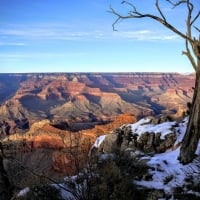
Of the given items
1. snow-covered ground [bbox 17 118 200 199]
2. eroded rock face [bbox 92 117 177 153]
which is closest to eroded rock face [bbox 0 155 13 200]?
snow-covered ground [bbox 17 118 200 199]

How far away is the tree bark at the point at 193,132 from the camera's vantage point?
12297 mm

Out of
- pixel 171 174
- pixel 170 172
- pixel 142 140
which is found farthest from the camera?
pixel 142 140

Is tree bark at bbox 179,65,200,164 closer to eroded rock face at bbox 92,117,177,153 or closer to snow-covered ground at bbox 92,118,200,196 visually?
snow-covered ground at bbox 92,118,200,196

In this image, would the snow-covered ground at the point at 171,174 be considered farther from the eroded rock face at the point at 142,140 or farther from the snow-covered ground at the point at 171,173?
the eroded rock face at the point at 142,140

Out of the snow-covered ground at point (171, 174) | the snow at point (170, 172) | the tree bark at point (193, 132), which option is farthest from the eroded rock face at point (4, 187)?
the tree bark at point (193, 132)

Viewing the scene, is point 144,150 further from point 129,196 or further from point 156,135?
point 129,196

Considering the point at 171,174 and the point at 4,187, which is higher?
the point at 171,174

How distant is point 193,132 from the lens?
12609mm

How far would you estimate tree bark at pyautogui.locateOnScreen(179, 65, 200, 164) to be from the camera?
1230cm

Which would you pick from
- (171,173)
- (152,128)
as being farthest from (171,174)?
(152,128)

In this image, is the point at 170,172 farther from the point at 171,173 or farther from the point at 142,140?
the point at 142,140

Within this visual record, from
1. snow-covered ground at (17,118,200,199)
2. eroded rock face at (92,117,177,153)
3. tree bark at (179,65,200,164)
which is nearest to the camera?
snow-covered ground at (17,118,200,199)

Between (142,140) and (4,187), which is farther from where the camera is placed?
(142,140)

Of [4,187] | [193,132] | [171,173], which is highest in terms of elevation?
[193,132]
